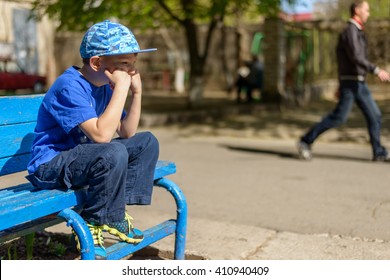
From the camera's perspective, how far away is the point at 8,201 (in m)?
3.33

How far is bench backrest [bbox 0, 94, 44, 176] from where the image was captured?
3.90m

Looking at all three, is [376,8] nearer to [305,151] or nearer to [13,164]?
[305,151]

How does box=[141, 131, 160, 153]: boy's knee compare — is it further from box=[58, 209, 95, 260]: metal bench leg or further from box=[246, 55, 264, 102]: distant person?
box=[246, 55, 264, 102]: distant person

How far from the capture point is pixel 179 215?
4.08 m

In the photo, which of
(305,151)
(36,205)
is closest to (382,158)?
(305,151)

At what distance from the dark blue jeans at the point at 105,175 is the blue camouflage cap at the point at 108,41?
19.5 inches

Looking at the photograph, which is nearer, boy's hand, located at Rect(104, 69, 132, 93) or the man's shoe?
boy's hand, located at Rect(104, 69, 132, 93)

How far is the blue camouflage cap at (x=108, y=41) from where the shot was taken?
3530mm

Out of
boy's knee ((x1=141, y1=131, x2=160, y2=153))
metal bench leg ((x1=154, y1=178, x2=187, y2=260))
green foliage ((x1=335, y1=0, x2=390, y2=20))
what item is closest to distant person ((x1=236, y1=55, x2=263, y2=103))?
→ green foliage ((x1=335, y1=0, x2=390, y2=20))

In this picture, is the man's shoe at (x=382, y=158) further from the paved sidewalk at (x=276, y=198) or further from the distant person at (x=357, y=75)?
the paved sidewalk at (x=276, y=198)

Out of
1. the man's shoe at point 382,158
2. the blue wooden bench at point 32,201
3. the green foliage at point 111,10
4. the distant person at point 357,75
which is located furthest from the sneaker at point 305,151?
the blue wooden bench at point 32,201

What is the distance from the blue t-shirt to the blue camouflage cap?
0.19 m

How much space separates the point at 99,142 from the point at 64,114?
0.24 metres
